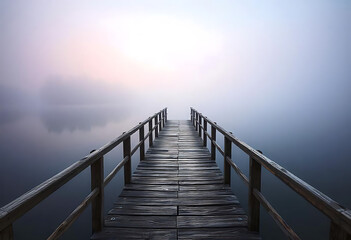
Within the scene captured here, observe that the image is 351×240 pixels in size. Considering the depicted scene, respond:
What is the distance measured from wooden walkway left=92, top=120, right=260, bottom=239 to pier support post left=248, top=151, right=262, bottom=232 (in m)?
0.12

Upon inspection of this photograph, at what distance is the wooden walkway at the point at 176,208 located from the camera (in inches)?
99.3

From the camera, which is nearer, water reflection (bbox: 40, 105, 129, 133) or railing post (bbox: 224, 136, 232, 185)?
railing post (bbox: 224, 136, 232, 185)

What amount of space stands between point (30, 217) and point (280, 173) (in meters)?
12.3

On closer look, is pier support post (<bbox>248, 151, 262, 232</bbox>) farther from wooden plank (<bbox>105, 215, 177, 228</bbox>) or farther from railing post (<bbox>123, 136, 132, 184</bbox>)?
railing post (<bbox>123, 136, 132, 184</bbox>)

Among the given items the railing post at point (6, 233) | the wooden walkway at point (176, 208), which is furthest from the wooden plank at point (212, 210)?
the railing post at point (6, 233)

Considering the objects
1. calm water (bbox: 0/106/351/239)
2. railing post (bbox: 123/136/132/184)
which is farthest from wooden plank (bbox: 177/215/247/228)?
calm water (bbox: 0/106/351/239)

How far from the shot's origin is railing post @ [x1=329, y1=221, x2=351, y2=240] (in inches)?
45.0

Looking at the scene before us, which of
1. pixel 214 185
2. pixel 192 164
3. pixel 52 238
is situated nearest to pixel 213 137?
pixel 192 164

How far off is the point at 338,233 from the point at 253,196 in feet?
4.36

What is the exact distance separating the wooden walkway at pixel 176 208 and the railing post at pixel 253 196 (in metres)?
0.12

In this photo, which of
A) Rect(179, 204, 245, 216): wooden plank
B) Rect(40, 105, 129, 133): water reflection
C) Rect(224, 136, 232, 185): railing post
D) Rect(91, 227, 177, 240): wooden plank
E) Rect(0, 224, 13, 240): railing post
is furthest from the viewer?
Rect(40, 105, 129, 133): water reflection

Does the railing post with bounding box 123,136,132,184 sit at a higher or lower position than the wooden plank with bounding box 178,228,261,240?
Answer: higher

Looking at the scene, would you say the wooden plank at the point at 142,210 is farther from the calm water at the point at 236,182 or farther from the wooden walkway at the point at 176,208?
the calm water at the point at 236,182

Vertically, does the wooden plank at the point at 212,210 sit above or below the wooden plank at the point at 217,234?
above
